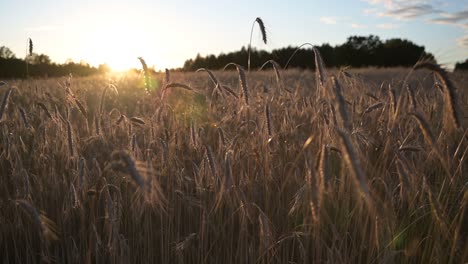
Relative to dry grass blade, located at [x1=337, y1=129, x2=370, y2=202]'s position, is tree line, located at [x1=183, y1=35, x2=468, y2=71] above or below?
above

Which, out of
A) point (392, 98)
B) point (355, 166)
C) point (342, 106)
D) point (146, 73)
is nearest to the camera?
point (355, 166)

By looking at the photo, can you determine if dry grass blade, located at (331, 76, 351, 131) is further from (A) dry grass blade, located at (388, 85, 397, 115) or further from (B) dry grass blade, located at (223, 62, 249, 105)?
(A) dry grass blade, located at (388, 85, 397, 115)

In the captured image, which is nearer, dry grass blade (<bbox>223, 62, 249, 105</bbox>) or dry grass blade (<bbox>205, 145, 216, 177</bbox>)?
dry grass blade (<bbox>205, 145, 216, 177</bbox>)

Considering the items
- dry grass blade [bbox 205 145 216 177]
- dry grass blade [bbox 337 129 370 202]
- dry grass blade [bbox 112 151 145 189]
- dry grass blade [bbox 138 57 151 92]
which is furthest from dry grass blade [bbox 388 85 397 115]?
dry grass blade [bbox 112 151 145 189]

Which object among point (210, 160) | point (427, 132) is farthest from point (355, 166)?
point (210, 160)

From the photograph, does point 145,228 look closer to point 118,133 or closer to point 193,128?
point 193,128

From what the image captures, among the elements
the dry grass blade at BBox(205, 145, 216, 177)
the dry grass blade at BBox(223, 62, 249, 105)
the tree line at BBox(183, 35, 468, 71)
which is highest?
the tree line at BBox(183, 35, 468, 71)

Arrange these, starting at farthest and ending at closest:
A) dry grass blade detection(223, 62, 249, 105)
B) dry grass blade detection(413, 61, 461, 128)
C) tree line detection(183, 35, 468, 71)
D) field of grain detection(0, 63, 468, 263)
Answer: tree line detection(183, 35, 468, 71) → dry grass blade detection(223, 62, 249, 105) → field of grain detection(0, 63, 468, 263) → dry grass blade detection(413, 61, 461, 128)

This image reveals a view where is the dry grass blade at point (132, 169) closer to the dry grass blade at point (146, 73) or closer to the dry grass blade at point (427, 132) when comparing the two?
the dry grass blade at point (427, 132)

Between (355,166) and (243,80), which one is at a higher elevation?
(243,80)

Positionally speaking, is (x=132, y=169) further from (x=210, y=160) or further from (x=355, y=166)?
(x=210, y=160)

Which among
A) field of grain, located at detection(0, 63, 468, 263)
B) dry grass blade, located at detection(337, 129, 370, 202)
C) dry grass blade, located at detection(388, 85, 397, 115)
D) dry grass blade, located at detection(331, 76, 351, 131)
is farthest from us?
dry grass blade, located at detection(388, 85, 397, 115)

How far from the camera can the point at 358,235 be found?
2111 millimetres

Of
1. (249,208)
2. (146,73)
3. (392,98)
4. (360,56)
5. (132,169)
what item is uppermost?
(360,56)
